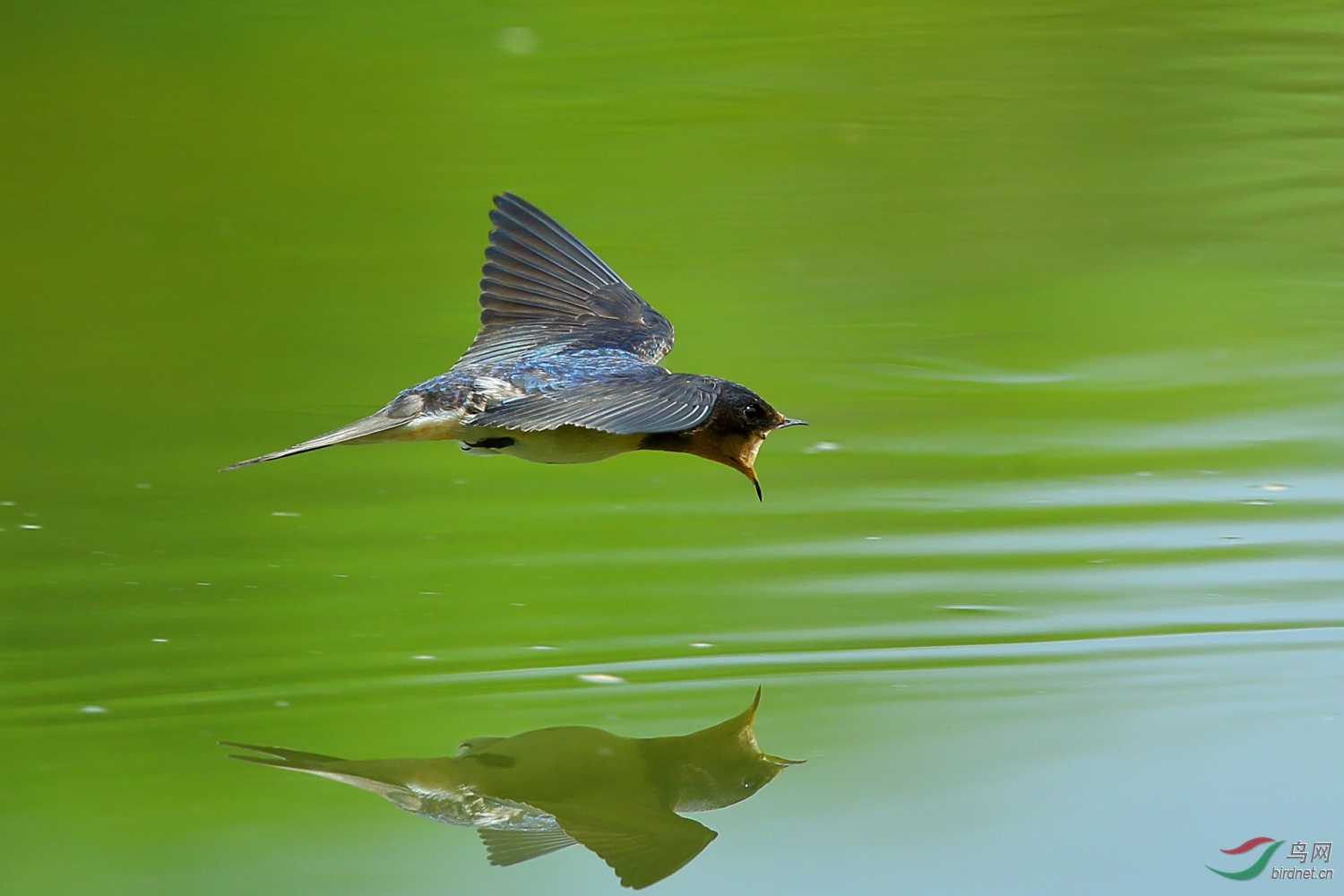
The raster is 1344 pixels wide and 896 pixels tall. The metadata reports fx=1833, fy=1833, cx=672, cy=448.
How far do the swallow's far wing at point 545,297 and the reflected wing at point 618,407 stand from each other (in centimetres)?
92

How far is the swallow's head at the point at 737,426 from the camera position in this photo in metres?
4.60

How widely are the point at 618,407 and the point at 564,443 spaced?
17.1 inches

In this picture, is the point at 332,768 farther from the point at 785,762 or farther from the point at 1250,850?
the point at 1250,850

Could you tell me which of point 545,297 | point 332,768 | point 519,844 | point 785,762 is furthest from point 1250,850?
point 545,297

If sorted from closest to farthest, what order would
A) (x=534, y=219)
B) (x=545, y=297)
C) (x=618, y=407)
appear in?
(x=618, y=407), (x=545, y=297), (x=534, y=219)

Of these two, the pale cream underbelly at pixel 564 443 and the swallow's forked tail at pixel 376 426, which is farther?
the pale cream underbelly at pixel 564 443

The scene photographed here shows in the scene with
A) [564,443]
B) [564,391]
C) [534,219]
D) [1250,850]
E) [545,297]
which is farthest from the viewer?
[534,219]

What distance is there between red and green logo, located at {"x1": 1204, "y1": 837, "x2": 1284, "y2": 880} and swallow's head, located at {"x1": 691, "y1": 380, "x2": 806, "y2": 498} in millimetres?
1475

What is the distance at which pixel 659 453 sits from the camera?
21.6ft

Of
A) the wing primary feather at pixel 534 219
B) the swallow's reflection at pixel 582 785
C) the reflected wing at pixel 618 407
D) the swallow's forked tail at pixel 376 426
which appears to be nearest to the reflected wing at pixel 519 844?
the swallow's reflection at pixel 582 785

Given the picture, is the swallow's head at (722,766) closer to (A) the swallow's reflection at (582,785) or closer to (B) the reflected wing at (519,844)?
(A) the swallow's reflection at (582,785)

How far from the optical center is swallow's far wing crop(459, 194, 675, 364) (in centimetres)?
555

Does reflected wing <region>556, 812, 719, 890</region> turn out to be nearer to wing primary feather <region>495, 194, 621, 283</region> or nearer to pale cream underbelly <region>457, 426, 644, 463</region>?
pale cream underbelly <region>457, 426, 644, 463</region>

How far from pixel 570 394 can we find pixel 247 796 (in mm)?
1204
